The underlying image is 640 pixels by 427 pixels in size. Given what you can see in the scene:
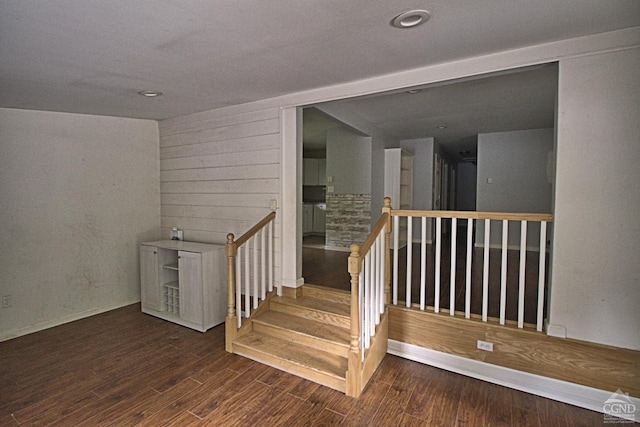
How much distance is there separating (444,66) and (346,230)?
150 inches

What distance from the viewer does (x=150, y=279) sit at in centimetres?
392

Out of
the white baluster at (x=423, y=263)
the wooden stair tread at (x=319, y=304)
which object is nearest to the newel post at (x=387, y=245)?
the white baluster at (x=423, y=263)

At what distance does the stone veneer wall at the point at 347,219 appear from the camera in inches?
230

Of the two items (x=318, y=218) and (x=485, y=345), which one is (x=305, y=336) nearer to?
(x=485, y=345)

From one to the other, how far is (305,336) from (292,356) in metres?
0.20

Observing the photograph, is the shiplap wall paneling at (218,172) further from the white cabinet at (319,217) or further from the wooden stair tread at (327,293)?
the white cabinet at (319,217)

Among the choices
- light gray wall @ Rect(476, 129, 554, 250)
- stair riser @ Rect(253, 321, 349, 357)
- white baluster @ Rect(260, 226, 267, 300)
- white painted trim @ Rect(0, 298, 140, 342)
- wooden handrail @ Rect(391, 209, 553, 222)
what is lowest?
white painted trim @ Rect(0, 298, 140, 342)

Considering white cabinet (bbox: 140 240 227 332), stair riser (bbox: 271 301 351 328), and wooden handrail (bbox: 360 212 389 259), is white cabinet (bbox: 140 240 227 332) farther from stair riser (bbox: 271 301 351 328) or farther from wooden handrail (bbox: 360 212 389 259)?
wooden handrail (bbox: 360 212 389 259)

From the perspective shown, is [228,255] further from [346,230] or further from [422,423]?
[346,230]

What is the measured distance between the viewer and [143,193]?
14.5 feet

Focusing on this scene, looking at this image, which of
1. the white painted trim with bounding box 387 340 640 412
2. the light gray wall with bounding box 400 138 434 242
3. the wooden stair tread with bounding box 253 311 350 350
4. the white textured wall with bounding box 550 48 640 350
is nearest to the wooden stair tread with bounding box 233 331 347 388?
the wooden stair tread with bounding box 253 311 350 350

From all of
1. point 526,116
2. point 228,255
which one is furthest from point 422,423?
point 526,116

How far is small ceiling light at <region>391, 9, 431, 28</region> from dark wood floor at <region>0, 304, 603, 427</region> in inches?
94.5

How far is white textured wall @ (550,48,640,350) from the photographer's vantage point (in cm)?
208
